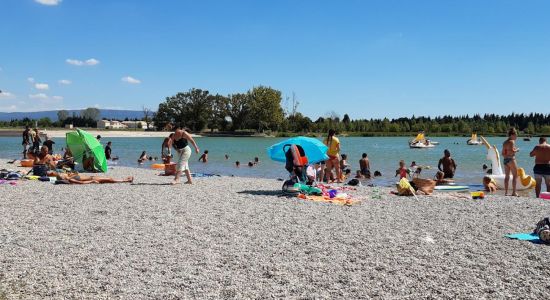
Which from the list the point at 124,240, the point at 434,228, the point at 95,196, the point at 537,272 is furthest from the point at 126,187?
the point at 537,272

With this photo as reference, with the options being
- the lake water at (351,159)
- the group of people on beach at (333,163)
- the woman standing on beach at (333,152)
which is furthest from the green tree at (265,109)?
the woman standing on beach at (333,152)

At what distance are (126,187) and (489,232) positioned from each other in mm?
9413

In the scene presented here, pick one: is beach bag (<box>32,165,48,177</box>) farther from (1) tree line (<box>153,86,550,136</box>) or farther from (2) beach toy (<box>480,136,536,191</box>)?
(1) tree line (<box>153,86,550,136</box>)

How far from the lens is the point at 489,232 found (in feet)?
25.2

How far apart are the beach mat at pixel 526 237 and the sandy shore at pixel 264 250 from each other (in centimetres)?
24

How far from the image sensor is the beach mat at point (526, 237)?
7.09 m

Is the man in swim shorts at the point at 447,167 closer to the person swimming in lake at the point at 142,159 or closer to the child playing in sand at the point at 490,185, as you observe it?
the child playing in sand at the point at 490,185

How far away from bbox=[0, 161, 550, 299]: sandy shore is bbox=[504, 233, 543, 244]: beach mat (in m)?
0.24

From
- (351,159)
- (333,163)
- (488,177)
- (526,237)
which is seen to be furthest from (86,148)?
(351,159)

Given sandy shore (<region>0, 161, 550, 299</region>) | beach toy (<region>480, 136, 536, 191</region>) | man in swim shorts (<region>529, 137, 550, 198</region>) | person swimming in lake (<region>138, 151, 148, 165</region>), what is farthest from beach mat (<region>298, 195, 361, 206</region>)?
person swimming in lake (<region>138, 151, 148, 165</region>)

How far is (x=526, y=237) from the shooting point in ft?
23.8

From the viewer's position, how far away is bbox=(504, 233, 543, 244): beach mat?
7.09m

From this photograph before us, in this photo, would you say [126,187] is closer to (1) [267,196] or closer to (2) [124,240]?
(1) [267,196]

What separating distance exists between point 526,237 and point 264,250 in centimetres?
404
